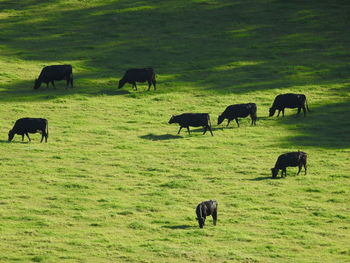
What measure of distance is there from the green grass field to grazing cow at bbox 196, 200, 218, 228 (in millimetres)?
446

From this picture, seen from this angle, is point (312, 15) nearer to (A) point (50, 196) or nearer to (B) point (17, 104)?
(B) point (17, 104)

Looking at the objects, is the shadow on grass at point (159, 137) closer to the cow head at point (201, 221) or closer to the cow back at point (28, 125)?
the cow back at point (28, 125)

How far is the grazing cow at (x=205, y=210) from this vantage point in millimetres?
29781

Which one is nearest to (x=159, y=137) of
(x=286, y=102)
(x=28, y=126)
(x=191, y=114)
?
(x=191, y=114)

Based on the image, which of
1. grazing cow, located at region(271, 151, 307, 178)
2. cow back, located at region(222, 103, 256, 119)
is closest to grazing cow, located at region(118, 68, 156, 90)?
cow back, located at region(222, 103, 256, 119)

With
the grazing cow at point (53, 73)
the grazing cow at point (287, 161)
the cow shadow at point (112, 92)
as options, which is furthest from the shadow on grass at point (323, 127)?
the grazing cow at point (53, 73)

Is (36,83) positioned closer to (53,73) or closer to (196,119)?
(53,73)

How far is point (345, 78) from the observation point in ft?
186

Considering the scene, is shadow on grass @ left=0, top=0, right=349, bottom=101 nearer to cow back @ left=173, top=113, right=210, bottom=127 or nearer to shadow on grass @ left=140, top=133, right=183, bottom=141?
shadow on grass @ left=140, top=133, right=183, bottom=141

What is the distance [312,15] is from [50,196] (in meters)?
45.8

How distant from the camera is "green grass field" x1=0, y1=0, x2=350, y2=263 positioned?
95.8 ft

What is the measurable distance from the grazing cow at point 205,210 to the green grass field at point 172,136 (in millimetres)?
446

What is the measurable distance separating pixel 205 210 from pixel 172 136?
13.5 metres

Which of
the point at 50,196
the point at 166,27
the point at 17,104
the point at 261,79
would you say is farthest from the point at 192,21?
the point at 50,196
